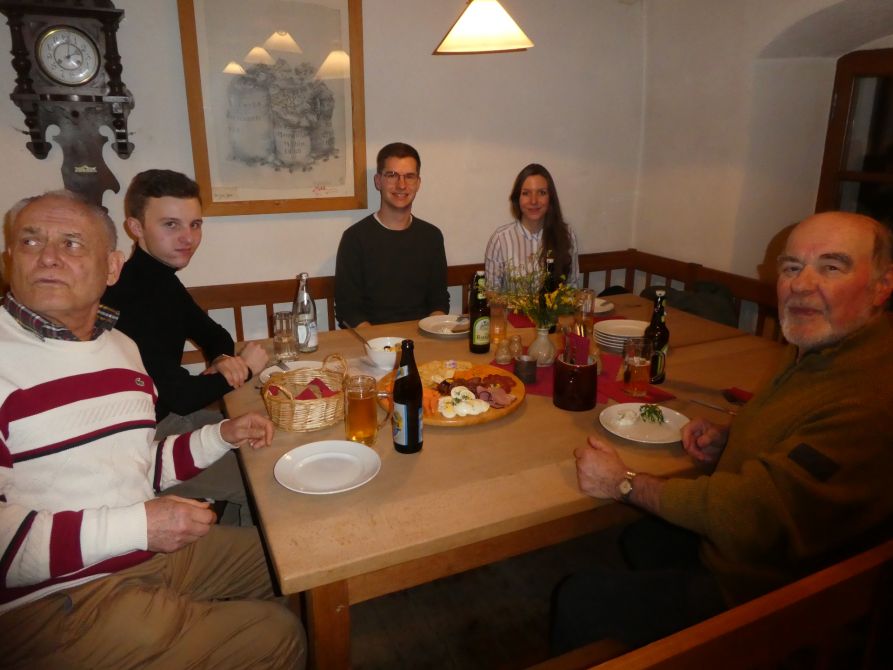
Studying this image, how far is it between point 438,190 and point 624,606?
2.64 meters

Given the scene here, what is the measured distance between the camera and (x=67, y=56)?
252 cm

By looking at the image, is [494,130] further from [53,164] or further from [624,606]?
[624,606]

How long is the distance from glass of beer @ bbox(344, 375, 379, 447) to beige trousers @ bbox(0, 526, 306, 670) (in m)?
0.42

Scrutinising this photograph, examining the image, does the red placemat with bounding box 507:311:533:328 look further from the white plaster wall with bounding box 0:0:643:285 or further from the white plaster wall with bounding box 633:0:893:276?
the white plaster wall with bounding box 633:0:893:276

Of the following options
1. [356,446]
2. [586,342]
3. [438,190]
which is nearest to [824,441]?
[586,342]

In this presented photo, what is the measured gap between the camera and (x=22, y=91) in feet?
8.14

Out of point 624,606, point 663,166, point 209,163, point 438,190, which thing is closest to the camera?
point 624,606

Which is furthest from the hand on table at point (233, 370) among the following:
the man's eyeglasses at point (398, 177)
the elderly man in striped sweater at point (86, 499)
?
the man's eyeglasses at point (398, 177)

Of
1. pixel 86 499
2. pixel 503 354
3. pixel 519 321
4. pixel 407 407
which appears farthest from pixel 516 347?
pixel 86 499

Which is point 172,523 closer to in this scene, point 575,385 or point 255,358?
point 255,358

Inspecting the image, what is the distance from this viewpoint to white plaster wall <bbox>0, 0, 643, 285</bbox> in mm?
2746

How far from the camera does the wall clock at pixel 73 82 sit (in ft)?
8.01

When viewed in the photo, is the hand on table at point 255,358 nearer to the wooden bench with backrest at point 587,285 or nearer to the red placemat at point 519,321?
the red placemat at point 519,321

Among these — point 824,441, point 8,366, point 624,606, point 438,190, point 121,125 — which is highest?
point 121,125
